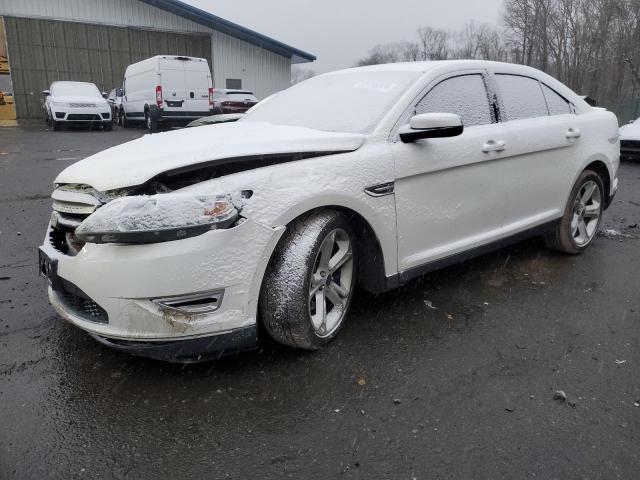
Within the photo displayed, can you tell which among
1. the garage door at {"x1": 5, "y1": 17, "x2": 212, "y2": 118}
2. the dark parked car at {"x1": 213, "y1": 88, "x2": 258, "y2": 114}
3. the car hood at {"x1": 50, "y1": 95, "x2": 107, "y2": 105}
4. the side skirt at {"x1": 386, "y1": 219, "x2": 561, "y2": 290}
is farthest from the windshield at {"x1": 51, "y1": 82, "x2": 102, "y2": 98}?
the side skirt at {"x1": 386, "y1": 219, "x2": 561, "y2": 290}

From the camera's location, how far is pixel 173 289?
2336 mm

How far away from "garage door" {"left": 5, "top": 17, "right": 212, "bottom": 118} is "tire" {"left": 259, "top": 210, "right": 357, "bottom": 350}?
84.4ft

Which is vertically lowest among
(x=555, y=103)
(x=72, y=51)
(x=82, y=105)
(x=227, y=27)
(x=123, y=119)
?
(x=123, y=119)

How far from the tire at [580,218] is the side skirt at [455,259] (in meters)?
0.14

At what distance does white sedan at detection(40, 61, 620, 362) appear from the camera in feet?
7.76

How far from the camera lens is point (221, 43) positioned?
2658 centimetres

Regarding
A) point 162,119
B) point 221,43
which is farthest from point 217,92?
point 221,43

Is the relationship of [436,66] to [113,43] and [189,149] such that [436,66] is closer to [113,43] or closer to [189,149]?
[189,149]

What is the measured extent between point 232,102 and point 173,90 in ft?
7.21

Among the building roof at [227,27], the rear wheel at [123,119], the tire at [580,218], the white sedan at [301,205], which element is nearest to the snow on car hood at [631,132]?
the tire at [580,218]

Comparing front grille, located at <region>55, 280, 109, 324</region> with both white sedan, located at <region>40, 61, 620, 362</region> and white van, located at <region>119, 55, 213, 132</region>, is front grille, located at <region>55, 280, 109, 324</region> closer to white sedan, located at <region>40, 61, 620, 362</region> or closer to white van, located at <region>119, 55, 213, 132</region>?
white sedan, located at <region>40, 61, 620, 362</region>

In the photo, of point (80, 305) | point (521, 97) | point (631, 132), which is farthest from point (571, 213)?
point (631, 132)

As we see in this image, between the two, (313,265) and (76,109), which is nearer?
(313,265)

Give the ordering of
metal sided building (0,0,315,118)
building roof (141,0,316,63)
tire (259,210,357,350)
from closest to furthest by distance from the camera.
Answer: tire (259,210,357,350) → metal sided building (0,0,315,118) → building roof (141,0,316,63)
